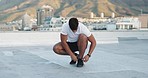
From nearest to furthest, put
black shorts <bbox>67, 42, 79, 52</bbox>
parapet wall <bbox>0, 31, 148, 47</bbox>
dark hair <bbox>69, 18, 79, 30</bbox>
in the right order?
dark hair <bbox>69, 18, 79, 30</bbox>, black shorts <bbox>67, 42, 79, 52</bbox>, parapet wall <bbox>0, 31, 148, 47</bbox>

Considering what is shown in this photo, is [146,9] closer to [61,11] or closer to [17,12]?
[61,11]

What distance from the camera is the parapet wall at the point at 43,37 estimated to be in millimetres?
11898

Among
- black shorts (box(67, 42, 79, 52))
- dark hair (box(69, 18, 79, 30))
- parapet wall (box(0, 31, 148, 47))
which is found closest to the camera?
dark hair (box(69, 18, 79, 30))

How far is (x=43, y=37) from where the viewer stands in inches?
527

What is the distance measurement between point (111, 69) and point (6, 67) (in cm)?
170

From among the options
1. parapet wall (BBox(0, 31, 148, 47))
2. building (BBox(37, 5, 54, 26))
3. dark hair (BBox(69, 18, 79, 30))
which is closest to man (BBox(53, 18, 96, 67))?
dark hair (BBox(69, 18, 79, 30))

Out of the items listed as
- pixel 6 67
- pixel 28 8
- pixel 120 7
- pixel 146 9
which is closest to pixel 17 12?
pixel 28 8

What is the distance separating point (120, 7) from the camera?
15675 cm

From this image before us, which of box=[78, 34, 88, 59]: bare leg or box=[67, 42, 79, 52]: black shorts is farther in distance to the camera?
box=[67, 42, 79, 52]: black shorts

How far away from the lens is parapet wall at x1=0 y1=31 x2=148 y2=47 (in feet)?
39.0

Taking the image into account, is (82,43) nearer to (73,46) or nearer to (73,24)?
(73,46)

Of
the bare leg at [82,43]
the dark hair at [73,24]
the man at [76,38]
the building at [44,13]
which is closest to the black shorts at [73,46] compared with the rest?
the man at [76,38]

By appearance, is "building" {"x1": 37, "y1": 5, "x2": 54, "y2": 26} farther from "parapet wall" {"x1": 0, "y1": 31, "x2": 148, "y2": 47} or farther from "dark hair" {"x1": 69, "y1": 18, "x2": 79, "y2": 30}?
"dark hair" {"x1": 69, "y1": 18, "x2": 79, "y2": 30}

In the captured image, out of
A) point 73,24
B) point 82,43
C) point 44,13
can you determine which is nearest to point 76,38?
point 82,43
